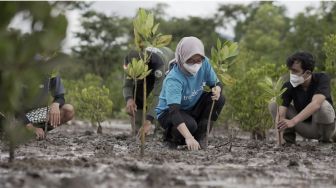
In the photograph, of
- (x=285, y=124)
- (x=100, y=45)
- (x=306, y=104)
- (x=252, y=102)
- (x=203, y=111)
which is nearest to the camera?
(x=203, y=111)

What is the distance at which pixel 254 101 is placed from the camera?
8.10 meters

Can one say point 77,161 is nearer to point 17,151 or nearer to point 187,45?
point 17,151

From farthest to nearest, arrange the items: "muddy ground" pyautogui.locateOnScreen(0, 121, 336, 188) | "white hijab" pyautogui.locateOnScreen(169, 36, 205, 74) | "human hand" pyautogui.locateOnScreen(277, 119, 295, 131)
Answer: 1. "human hand" pyautogui.locateOnScreen(277, 119, 295, 131)
2. "white hijab" pyautogui.locateOnScreen(169, 36, 205, 74)
3. "muddy ground" pyautogui.locateOnScreen(0, 121, 336, 188)

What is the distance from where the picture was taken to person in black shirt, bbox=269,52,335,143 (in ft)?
19.8

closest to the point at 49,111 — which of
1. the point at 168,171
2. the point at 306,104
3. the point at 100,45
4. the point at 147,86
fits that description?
the point at 147,86

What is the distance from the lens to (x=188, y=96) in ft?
18.2

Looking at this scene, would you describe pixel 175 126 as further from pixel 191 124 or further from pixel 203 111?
pixel 203 111

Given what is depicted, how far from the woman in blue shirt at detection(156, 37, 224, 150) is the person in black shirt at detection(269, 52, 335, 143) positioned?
0.84m

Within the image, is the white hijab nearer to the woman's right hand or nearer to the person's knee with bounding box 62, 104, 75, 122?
the woman's right hand

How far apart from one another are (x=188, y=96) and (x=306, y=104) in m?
1.58

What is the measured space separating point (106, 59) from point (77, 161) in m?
29.3

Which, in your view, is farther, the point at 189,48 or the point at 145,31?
Answer: the point at 189,48

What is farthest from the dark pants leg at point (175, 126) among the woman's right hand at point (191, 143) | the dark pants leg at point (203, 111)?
the woman's right hand at point (191, 143)

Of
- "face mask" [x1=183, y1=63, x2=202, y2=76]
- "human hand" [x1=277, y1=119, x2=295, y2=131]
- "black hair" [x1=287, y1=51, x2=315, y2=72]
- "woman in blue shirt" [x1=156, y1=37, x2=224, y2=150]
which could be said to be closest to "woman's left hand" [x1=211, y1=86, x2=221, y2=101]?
"woman in blue shirt" [x1=156, y1=37, x2=224, y2=150]
